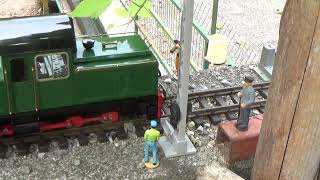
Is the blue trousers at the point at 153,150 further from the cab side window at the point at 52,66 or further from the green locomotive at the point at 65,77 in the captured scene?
the cab side window at the point at 52,66

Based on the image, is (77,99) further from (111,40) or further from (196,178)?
(196,178)

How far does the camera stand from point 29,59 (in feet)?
19.9

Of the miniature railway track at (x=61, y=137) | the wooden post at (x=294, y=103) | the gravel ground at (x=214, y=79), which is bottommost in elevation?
the miniature railway track at (x=61, y=137)

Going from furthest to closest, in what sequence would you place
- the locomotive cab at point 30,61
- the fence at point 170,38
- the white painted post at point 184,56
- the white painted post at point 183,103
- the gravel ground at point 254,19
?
the gravel ground at point 254,19
the fence at point 170,38
the locomotive cab at point 30,61
the white painted post at point 183,103
the white painted post at point 184,56

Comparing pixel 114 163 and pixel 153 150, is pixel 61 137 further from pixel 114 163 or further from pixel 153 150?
pixel 153 150

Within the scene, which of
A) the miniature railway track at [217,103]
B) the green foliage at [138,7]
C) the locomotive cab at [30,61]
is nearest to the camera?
the green foliage at [138,7]

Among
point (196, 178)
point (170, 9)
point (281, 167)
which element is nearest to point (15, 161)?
point (196, 178)

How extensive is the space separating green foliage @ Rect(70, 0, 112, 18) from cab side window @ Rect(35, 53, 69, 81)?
184 inches

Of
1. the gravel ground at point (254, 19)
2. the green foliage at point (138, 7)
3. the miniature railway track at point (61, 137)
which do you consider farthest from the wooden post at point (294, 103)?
the gravel ground at point (254, 19)

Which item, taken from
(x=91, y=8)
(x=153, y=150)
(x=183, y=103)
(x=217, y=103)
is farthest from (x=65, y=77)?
(x=91, y=8)

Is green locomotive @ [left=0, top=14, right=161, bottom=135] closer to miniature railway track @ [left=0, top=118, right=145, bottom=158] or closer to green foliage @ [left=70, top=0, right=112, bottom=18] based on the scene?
miniature railway track @ [left=0, top=118, right=145, bottom=158]

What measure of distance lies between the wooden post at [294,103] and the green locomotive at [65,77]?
180 inches

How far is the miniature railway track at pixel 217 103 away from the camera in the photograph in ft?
23.5

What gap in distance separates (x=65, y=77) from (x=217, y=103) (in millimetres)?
2489
